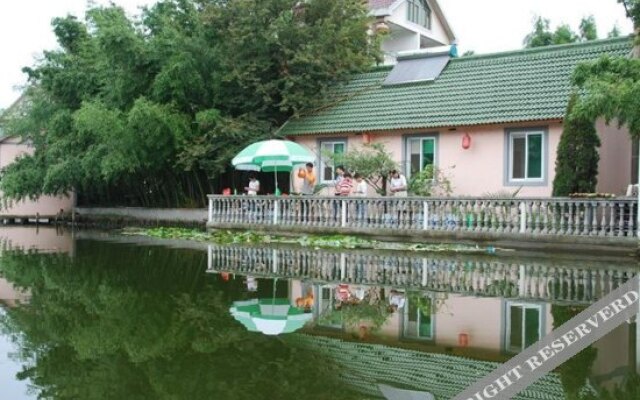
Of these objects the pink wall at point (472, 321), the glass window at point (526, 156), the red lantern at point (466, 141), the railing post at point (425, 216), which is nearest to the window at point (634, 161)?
the glass window at point (526, 156)

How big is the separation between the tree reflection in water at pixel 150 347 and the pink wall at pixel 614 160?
11854 mm

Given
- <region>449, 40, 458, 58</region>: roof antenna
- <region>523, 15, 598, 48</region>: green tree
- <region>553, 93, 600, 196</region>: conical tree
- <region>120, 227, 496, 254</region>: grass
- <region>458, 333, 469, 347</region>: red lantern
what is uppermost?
<region>523, 15, 598, 48</region>: green tree

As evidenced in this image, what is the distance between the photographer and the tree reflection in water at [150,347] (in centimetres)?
492

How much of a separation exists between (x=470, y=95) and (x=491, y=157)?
6.88 ft

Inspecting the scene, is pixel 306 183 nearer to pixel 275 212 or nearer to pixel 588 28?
pixel 275 212

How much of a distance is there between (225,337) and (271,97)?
1818 cm

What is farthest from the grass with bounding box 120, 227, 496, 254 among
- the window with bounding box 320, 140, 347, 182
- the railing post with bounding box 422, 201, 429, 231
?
the window with bounding box 320, 140, 347, 182

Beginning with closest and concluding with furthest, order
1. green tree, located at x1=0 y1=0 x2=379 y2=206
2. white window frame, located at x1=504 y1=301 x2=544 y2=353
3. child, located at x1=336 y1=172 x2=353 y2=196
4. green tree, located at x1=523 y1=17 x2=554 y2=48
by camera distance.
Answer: white window frame, located at x1=504 y1=301 x2=544 y2=353 < child, located at x1=336 y1=172 x2=353 y2=196 < green tree, located at x1=0 y1=0 x2=379 y2=206 < green tree, located at x1=523 y1=17 x2=554 y2=48

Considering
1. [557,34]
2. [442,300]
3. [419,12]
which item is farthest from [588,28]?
[442,300]

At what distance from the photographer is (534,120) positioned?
1884cm

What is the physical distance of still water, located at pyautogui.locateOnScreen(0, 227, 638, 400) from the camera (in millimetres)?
5023

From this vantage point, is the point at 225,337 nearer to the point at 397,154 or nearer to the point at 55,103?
the point at 397,154

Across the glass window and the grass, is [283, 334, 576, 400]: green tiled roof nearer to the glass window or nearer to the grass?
the grass

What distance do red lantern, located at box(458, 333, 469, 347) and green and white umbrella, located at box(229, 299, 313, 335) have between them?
59.2 inches
